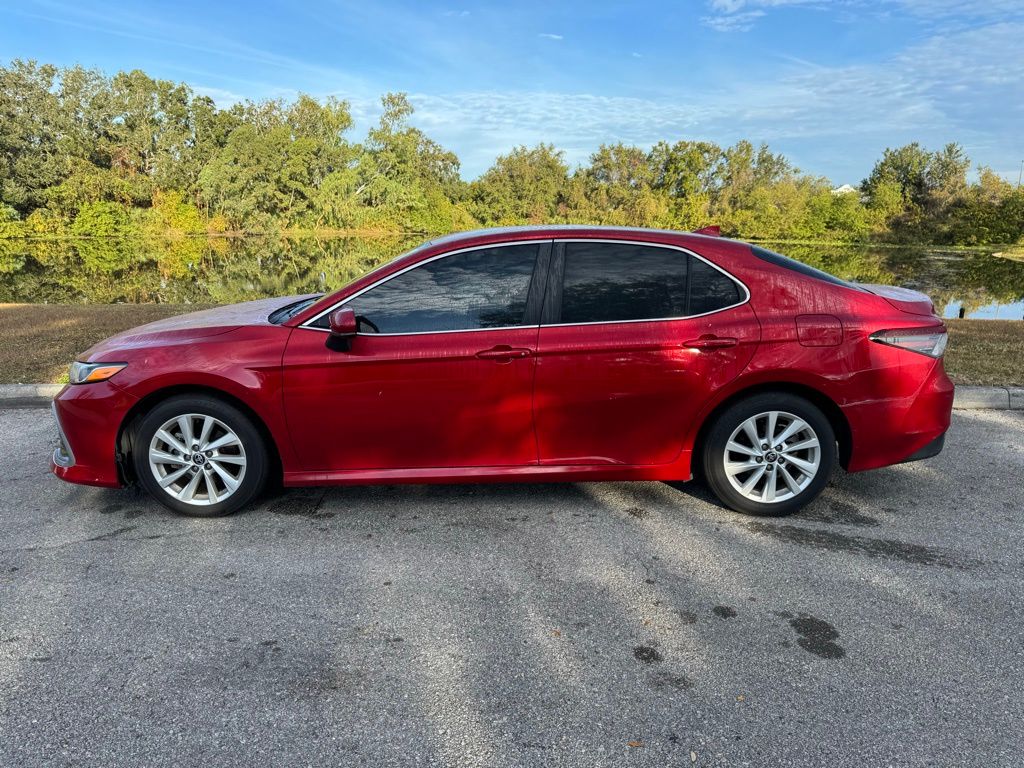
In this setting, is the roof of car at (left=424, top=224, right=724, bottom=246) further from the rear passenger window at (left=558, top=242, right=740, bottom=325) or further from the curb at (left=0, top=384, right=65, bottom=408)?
the curb at (left=0, top=384, right=65, bottom=408)

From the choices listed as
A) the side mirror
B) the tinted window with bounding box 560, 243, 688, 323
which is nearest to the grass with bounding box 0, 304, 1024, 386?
the tinted window with bounding box 560, 243, 688, 323

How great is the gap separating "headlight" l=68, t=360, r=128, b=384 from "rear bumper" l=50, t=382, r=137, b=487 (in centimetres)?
3

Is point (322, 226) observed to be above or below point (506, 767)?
above

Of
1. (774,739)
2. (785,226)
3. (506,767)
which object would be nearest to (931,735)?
(774,739)

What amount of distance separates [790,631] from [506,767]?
4.54ft

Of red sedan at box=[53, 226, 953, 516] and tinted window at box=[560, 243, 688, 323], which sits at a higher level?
tinted window at box=[560, 243, 688, 323]

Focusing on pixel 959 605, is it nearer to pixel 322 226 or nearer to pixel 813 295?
pixel 813 295

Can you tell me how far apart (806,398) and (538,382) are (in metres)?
1.57

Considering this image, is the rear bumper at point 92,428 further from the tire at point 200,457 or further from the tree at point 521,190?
the tree at point 521,190

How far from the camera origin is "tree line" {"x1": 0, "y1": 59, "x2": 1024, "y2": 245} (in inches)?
2096

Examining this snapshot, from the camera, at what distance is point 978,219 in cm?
5347

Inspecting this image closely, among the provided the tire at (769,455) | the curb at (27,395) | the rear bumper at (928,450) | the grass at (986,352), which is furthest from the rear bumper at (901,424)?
the curb at (27,395)

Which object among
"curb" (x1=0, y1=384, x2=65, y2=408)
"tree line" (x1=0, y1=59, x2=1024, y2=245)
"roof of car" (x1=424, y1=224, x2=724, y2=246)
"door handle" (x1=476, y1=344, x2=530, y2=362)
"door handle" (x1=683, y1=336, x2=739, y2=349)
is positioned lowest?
"curb" (x1=0, y1=384, x2=65, y2=408)

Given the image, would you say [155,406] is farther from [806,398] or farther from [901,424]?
[901,424]
